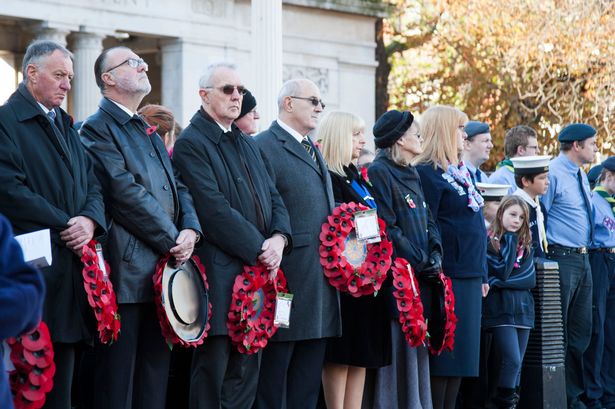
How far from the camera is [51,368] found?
5707 millimetres

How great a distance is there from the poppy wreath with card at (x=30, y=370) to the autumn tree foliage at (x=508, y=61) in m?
17.1

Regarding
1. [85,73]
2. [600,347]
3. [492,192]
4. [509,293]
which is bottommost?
[600,347]

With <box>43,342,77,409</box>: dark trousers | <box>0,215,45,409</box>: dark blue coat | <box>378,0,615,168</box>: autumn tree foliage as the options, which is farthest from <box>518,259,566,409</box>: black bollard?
<box>378,0,615,168</box>: autumn tree foliage

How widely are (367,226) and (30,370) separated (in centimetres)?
267

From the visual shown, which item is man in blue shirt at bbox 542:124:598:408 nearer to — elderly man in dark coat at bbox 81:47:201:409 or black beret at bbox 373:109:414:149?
black beret at bbox 373:109:414:149

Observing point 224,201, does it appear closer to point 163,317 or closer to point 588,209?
point 163,317

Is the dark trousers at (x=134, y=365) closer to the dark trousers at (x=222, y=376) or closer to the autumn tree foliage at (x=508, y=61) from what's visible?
the dark trousers at (x=222, y=376)

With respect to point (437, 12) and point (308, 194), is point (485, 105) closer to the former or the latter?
point (437, 12)

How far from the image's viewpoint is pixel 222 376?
6.80 m

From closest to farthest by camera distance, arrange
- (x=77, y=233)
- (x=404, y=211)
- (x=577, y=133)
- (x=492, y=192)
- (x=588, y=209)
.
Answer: (x=77, y=233) → (x=404, y=211) → (x=492, y=192) → (x=588, y=209) → (x=577, y=133)

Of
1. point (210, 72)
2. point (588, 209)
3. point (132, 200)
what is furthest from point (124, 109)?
point (588, 209)

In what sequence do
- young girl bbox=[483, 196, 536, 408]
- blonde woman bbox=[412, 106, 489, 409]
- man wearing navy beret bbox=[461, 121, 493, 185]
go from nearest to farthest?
blonde woman bbox=[412, 106, 489, 409]
young girl bbox=[483, 196, 536, 408]
man wearing navy beret bbox=[461, 121, 493, 185]

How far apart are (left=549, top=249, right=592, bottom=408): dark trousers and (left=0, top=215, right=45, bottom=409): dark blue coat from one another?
721 cm

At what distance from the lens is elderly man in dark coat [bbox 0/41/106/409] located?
19.4ft
